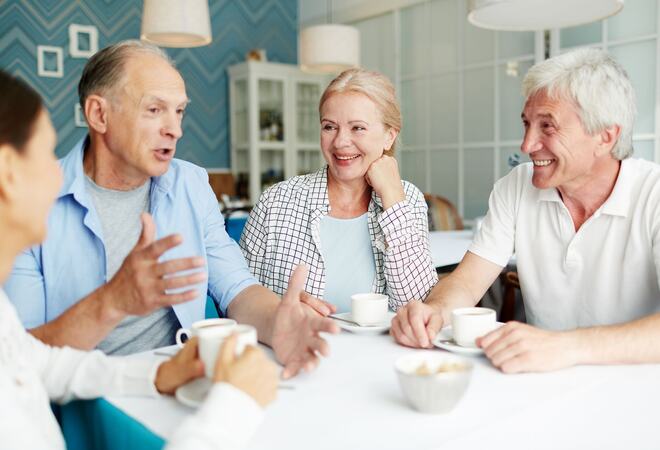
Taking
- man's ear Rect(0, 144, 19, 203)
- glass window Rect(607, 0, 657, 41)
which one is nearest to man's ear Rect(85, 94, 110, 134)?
man's ear Rect(0, 144, 19, 203)

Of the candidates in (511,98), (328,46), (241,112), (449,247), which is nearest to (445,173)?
(511,98)

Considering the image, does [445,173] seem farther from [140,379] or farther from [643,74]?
[140,379]

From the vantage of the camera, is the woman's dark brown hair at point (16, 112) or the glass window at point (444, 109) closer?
the woman's dark brown hair at point (16, 112)

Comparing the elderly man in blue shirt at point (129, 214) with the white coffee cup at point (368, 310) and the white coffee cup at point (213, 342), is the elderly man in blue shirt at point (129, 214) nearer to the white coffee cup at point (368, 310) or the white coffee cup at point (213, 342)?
the white coffee cup at point (368, 310)

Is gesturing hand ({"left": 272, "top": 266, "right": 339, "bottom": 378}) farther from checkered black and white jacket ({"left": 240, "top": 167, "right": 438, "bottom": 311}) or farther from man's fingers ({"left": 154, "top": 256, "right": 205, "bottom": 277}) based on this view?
checkered black and white jacket ({"left": 240, "top": 167, "right": 438, "bottom": 311})

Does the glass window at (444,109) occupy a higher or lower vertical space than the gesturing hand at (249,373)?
higher

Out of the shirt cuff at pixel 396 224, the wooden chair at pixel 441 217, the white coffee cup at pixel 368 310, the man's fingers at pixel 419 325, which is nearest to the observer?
the man's fingers at pixel 419 325

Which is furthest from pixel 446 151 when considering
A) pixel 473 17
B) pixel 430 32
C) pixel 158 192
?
pixel 158 192

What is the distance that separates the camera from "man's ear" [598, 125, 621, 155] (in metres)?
1.46

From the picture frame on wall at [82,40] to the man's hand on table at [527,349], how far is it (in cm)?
557

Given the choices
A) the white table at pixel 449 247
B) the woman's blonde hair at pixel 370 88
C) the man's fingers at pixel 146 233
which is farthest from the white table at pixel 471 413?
the white table at pixel 449 247

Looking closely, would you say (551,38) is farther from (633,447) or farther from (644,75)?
(633,447)

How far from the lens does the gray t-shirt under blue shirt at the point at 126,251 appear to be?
139cm

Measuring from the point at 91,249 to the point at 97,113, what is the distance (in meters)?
0.33
